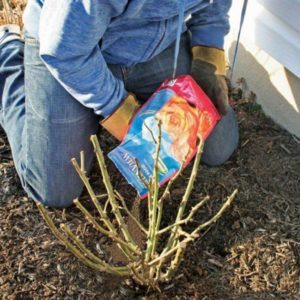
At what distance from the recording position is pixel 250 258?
1902 mm

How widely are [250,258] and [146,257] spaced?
1.33 ft

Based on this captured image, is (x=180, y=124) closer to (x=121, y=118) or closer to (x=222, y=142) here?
(x=121, y=118)

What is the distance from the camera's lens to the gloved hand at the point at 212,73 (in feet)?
6.77

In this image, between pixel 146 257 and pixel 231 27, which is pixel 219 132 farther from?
pixel 146 257

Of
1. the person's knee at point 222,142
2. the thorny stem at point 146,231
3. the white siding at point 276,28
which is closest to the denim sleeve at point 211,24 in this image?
the white siding at point 276,28

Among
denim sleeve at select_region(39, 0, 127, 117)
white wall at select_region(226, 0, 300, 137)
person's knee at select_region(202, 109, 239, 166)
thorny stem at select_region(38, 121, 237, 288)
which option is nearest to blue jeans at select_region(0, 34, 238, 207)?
person's knee at select_region(202, 109, 239, 166)

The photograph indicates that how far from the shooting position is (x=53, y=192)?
2.03m

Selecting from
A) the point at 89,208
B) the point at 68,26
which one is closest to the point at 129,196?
the point at 89,208

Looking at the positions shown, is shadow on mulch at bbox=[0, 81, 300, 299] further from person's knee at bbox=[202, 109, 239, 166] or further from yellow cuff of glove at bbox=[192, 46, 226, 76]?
yellow cuff of glove at bbox=[192, 46, 226, 76]

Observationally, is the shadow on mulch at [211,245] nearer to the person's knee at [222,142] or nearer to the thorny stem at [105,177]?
the person's knee at [222,142]

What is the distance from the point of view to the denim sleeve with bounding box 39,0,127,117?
1.63 metres

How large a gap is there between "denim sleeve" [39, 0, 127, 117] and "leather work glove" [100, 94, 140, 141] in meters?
0.02

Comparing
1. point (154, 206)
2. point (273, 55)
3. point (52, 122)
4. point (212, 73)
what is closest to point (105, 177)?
point (154, 206)

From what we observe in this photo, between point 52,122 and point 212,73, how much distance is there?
0.55 metres
